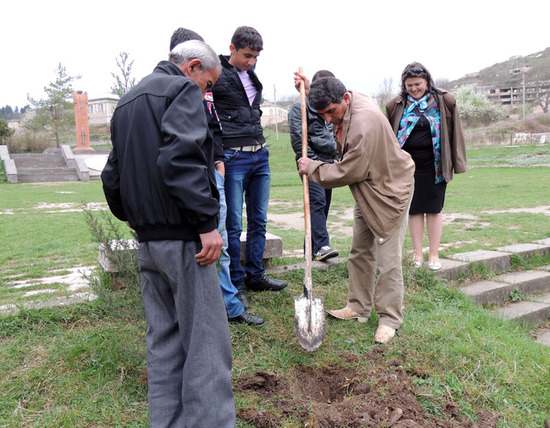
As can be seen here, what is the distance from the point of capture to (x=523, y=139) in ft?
134

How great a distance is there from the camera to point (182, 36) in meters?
3.15

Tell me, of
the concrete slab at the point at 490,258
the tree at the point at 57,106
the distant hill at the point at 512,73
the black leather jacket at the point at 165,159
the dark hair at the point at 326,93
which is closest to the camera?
the black leather jacket at the point at 165,159

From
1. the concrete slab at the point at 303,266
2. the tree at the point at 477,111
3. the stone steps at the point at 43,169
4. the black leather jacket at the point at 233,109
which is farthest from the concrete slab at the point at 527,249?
the tree at the point at 477,111

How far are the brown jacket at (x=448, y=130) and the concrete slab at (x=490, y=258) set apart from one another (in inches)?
42.5

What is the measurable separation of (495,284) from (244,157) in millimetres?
3041

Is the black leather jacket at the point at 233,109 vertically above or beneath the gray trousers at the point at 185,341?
above

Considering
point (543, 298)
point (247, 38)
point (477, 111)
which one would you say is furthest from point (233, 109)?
point (477, 111)

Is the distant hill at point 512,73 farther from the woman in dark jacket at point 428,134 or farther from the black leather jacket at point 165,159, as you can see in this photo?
the black leather jacket at point 165,159

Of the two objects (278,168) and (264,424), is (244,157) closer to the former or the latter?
(264,424)

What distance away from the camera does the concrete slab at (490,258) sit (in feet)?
17.4

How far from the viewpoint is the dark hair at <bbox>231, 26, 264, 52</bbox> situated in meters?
3.67

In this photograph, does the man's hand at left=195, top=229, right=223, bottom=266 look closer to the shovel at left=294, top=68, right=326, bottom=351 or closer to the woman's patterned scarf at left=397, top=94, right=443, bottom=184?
the shovel at left=294, top=68, right=326, bottom=351

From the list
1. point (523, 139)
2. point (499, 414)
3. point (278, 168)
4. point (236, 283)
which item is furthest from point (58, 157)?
point (523, 139)

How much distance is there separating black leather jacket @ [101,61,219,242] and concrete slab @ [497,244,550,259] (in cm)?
467
